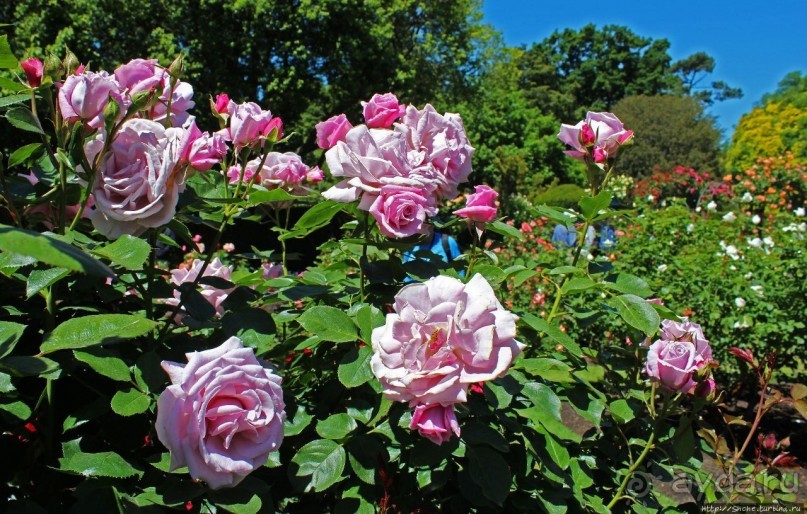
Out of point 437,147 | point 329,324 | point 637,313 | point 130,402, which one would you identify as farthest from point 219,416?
point 637,313

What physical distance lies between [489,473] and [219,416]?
377 millimetres

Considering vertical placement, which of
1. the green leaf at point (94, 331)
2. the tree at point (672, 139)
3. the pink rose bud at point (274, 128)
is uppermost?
the tree at point (672, 139)

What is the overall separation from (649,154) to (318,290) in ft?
101

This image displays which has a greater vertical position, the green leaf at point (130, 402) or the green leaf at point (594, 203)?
the green leaf at point (594, 203)

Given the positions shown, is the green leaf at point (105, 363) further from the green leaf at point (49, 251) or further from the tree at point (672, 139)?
the tree at point (672, 139)

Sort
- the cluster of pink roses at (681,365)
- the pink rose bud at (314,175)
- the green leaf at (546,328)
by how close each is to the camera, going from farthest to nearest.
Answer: the pink rose bud at (314,175)
the cluster of pink roses at (681,365)
the green leaf at (546,328)

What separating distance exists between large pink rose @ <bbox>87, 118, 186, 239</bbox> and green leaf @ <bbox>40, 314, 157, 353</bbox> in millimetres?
138

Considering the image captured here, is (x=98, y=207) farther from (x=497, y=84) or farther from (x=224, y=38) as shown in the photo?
(x=497, y=84)

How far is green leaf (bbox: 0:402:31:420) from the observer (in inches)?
29.7

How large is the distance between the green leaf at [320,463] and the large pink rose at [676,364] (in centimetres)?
62

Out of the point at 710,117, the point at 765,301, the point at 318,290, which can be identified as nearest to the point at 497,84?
the point at 710,117

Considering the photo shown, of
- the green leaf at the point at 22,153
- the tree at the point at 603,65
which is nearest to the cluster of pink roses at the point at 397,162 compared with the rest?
the green leaf at the point at 22,153

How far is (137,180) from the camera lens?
84 cm

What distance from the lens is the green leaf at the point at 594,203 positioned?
120 centimetres
